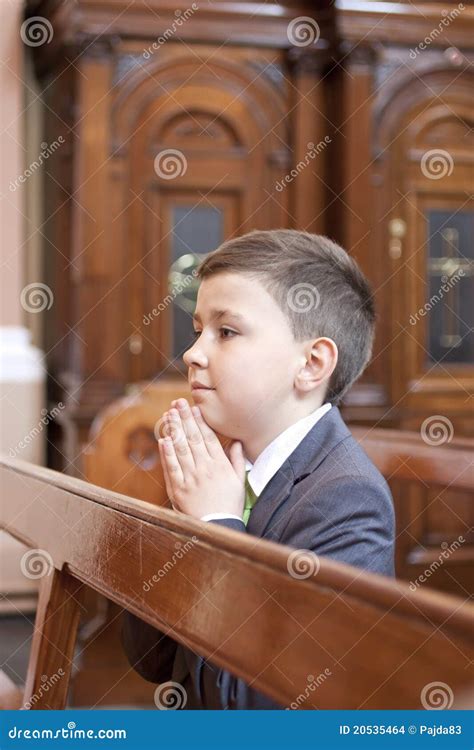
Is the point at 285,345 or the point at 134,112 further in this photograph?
the point at 134,112

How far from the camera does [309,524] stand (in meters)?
1.36

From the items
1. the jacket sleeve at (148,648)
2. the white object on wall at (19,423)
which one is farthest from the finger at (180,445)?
the white object on wall at (19,423)

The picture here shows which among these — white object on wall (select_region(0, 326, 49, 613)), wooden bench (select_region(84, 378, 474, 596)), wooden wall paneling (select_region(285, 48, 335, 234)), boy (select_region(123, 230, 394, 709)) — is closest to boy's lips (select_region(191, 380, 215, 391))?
boy (select_region(123, 230, 394, 709))

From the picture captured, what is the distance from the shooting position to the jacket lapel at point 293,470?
146 cm

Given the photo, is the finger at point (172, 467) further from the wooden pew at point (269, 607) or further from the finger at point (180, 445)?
the wooden pew at point (269, 607)

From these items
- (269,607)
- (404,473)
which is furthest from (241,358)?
(404,473)

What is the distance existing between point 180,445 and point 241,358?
0.46 feet

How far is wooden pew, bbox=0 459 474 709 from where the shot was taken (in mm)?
765

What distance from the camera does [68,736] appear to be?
4.22ft

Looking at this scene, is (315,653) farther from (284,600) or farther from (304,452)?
(304,452)

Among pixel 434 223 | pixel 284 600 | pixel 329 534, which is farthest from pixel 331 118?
pixel 284 600

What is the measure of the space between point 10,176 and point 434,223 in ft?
5.93

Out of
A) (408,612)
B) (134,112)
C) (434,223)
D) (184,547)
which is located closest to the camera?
(408,612)

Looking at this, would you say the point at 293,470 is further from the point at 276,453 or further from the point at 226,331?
the point at 226,331
